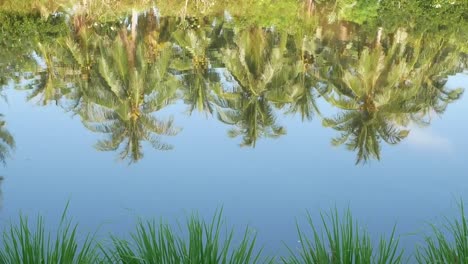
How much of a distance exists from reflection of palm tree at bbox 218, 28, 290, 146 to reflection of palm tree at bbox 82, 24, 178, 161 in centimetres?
110

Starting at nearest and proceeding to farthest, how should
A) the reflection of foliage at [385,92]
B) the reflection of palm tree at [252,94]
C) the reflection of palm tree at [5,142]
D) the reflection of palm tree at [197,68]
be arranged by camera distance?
the reflection of palm tree at [5,142]
the reflection of foliage at [385,92]
the reflection of palm tree at [252,94]
the reflection of palm tree at [197,68]

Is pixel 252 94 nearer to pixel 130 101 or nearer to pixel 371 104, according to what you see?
pixel 371 104

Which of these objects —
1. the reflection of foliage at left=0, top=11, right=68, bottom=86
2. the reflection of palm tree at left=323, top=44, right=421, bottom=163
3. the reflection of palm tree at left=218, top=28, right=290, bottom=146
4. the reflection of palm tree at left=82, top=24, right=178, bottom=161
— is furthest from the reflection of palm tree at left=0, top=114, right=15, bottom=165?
the reflection of palm tree at left=323, top=44, right=421, bottom=163

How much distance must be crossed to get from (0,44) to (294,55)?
6.09 meters

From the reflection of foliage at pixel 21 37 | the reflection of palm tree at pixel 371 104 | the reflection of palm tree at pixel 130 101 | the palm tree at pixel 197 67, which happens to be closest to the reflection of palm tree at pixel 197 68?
the palm tree at pixel 197 67

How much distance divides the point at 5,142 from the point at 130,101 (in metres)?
2.12

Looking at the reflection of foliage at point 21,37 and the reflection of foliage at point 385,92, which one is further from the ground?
the reflection of foliage at point 21,37

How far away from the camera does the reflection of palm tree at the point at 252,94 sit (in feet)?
39.7

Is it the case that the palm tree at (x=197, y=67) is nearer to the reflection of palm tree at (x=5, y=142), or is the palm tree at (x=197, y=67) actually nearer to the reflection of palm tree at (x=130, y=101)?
the reflection of palm tree at (x=130, y=101)

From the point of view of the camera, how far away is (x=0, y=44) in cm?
1510

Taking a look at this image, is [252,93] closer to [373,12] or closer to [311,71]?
[311,71]

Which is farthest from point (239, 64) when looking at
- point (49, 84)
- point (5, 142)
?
point (5, 142)

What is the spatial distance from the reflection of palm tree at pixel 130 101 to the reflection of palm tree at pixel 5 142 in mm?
1220

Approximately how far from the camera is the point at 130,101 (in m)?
12.2
